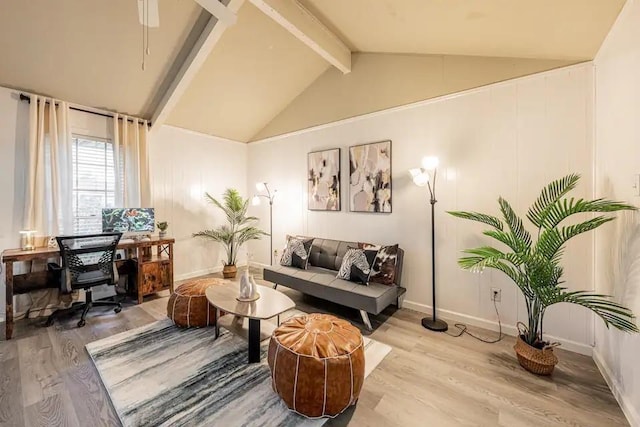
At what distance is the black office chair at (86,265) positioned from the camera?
2844 millimetres

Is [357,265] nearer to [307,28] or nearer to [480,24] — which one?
[480,24]

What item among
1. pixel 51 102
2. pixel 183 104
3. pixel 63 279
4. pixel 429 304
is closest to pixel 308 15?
pixel 183 104

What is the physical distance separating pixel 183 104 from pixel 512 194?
15.3 ft

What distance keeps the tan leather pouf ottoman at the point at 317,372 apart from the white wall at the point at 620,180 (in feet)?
5.69

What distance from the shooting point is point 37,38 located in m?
2.65

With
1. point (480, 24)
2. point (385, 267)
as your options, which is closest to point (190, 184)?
point (385, 267)

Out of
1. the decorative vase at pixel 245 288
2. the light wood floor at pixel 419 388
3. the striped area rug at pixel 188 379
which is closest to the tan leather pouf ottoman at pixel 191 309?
the striped area rug at pixel 188 379

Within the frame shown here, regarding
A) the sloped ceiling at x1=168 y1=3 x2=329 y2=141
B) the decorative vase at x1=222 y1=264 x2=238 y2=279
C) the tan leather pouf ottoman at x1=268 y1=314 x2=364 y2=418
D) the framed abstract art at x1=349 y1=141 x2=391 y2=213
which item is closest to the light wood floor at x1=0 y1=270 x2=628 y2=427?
the tan leather pouf ottoman at x1=268 y1=314 x2=364 y2=418

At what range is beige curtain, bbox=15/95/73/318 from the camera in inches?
122

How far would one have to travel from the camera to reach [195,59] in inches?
126

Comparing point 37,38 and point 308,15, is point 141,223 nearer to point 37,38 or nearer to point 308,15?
point 37,38

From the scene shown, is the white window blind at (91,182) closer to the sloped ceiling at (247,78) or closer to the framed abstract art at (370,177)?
the sloped ceiling at (247,78)

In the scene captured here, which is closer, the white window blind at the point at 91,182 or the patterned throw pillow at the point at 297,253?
the white window blind at the point at 91,182

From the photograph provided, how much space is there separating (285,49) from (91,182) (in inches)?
131
